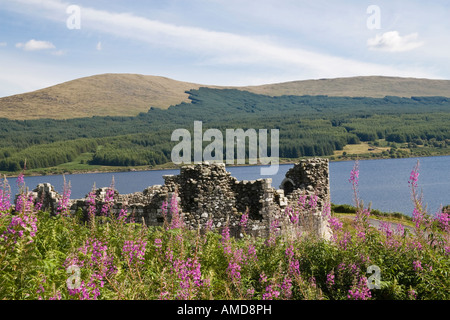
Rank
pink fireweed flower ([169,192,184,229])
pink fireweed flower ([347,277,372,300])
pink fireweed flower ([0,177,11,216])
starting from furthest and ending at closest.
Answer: pink fireweed flower ([169,192,184,229]), pink fireweed flower ([0,177,11,216]), pink fireweed flower ([347,277,372,300])

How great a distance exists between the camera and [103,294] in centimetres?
718

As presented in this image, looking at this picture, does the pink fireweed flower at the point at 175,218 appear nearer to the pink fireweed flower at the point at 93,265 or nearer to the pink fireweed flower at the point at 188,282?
the pink fireweed flower at the point at 93,265

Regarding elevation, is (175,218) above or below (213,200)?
above

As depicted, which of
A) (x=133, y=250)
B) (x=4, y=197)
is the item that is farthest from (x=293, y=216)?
(x=4, y=197)

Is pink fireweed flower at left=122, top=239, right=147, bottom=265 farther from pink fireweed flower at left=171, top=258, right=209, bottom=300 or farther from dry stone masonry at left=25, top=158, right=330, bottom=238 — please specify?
dry stone masonry at left=25, top=158, right=330, bottom=238

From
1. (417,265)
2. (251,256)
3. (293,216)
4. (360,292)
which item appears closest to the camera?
(360,292)

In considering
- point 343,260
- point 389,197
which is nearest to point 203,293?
point 343,260

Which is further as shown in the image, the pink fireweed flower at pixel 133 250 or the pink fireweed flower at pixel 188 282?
the pink fireweed flower at pixel 133 250

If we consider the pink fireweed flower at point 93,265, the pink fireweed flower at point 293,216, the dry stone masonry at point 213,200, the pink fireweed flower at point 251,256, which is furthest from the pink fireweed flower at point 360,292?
the dry stone masonry at point 213,200

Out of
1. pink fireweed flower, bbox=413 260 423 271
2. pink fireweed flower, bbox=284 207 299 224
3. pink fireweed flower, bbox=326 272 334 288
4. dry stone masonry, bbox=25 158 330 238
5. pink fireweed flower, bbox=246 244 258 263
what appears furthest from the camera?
dry stone masonry, bbox=25 158 330 238

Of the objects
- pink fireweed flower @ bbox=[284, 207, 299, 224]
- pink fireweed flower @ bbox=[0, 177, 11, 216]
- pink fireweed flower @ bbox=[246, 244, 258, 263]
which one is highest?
pink fireweed flower @ bbox=[0, 177, 11, 216]

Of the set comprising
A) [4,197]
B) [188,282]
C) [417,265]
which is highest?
[4,197]

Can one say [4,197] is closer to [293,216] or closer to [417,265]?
[293,216]

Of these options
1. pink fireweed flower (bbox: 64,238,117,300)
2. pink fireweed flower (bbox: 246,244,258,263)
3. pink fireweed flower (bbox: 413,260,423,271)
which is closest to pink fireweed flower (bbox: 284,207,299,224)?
pink fireweed flower (bbox: 246,244,258,263)
